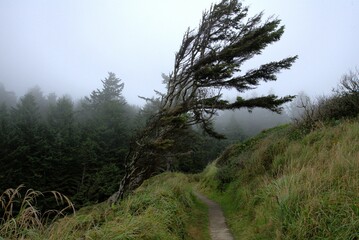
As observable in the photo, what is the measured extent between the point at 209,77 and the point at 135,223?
724 centimetres

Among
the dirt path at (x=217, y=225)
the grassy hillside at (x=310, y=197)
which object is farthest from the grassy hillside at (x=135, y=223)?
the grassy hillside at (x=310, y=197)

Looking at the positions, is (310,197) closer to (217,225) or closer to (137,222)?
(137,222)

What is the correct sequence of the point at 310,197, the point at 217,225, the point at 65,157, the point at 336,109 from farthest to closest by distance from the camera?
1. the point at 65,157
2. the point at 336,109
3. the point at 217,225
4. the point at 310,197

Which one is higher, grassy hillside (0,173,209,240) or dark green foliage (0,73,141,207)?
dark green foliage (0,73,141,207)

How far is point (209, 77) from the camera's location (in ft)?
34.7

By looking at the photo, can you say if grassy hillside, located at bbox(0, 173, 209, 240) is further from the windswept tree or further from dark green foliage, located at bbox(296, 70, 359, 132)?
dark green foliage, located at bbox(296, 70, 359, 132)

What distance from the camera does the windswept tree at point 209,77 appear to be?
964 centimetres

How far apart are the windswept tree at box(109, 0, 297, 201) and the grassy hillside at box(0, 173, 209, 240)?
2.05m

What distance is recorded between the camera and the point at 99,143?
39125mm

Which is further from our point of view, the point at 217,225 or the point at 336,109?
the point at 336,109

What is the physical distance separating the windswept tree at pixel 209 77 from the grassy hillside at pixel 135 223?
205cm

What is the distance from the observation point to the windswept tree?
31.6ft

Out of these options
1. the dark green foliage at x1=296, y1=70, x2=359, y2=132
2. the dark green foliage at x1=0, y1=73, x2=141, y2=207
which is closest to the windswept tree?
the dark green foliage at x1=296, y1=70, x2=359, y2=132

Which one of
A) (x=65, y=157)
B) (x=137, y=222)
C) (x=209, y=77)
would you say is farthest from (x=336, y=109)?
(x=65, y=157)
